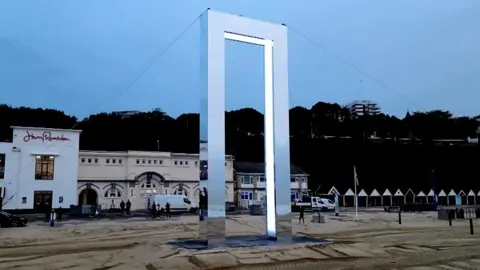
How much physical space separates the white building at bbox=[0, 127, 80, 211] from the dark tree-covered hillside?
14.4 meters

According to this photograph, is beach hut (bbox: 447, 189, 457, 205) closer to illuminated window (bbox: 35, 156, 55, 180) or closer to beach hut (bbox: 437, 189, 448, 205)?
beach hut (bbox: 437, 189, 448, 205)

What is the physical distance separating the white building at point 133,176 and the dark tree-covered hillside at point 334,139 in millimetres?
12354

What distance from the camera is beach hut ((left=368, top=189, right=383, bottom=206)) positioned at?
217 ft

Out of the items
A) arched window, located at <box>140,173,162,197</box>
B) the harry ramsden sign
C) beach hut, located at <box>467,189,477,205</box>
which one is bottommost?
beach hut, located at <box>467,189,477,205</box>

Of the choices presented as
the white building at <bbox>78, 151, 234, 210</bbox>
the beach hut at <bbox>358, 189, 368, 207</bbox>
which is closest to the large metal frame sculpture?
the white building at <bbox>78, 151, 234, 210</bbox>

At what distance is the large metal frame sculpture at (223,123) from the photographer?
1393 cm

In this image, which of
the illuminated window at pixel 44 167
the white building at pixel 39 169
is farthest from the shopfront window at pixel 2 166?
the illuminated window at pixel 44 167

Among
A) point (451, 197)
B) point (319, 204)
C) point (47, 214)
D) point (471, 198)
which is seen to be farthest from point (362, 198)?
point (47, 214)

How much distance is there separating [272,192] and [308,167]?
245ft

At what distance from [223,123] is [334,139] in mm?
96659

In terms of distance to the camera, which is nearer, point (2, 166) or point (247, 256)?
point (247, 256)

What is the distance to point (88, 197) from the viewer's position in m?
48.3

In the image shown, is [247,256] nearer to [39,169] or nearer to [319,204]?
[39,169]

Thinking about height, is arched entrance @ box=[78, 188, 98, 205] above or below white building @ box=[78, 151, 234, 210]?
below
